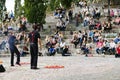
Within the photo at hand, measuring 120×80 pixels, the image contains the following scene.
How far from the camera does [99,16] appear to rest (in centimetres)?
4438

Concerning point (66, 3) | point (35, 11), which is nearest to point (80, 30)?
point (35, 11)

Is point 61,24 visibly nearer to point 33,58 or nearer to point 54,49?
point 54,49

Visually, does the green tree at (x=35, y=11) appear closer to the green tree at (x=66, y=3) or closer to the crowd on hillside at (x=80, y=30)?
the crowd on hillside at (x=80, y=30)

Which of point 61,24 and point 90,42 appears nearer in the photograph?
point 90,42

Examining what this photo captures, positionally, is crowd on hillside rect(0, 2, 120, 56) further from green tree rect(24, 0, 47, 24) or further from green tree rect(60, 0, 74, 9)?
green tree rect(60, 0, 74, 9)

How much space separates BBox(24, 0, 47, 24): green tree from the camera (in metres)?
41.7

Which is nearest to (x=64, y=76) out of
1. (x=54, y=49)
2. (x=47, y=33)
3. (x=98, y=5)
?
(x=54, y=49)

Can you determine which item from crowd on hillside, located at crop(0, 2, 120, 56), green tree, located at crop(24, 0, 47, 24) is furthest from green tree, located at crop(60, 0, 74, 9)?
green tree, located at crop(24, 0, 47, 24)

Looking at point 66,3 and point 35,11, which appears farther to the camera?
point 66,3

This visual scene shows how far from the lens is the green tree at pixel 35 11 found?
137 ft

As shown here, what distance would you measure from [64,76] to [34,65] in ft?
10.1

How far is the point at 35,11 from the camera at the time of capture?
1647 inches

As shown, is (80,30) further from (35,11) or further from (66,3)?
(66,3)

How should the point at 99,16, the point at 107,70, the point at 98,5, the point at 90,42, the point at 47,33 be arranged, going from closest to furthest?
the point at 107,70 < the point at 90,42 < the point at 47,33 < the point at 99,16 < the point at 98,5
